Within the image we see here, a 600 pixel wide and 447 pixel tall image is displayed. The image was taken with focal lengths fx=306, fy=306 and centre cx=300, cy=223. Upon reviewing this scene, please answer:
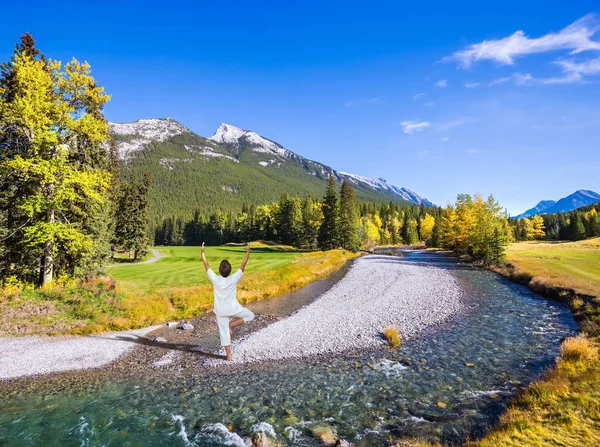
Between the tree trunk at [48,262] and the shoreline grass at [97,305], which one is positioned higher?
the tree trunk at [48,262]

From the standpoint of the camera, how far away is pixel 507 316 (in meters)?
21.5

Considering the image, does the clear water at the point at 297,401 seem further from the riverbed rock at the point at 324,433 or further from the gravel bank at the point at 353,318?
the gravel bank at the point at 353,318

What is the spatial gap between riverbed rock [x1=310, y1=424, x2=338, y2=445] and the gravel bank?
19.2 ft

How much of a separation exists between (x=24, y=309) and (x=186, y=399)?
14.5 metres

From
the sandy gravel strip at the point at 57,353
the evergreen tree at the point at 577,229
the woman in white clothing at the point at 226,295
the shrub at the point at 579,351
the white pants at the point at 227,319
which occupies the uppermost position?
the evergreen tree at the point at 577,229

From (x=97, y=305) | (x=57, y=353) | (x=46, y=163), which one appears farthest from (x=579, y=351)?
(x=46, y=163)

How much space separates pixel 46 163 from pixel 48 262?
273 inches

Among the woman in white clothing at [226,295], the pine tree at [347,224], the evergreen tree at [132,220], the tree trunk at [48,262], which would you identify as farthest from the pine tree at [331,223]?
the woman in white clothing at [226,295]

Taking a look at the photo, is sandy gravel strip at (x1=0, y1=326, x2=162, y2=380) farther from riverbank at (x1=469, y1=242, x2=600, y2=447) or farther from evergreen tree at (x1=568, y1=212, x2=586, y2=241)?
evergreen tree at (x1=568, y1=212, x2=586, y2=241)

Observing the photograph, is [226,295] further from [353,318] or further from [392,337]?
[353,318]

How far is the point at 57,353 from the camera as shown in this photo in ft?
48.2

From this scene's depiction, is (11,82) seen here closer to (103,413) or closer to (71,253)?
(71,253)

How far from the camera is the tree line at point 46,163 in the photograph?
19281mm

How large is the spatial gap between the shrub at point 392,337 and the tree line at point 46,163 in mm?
20000
